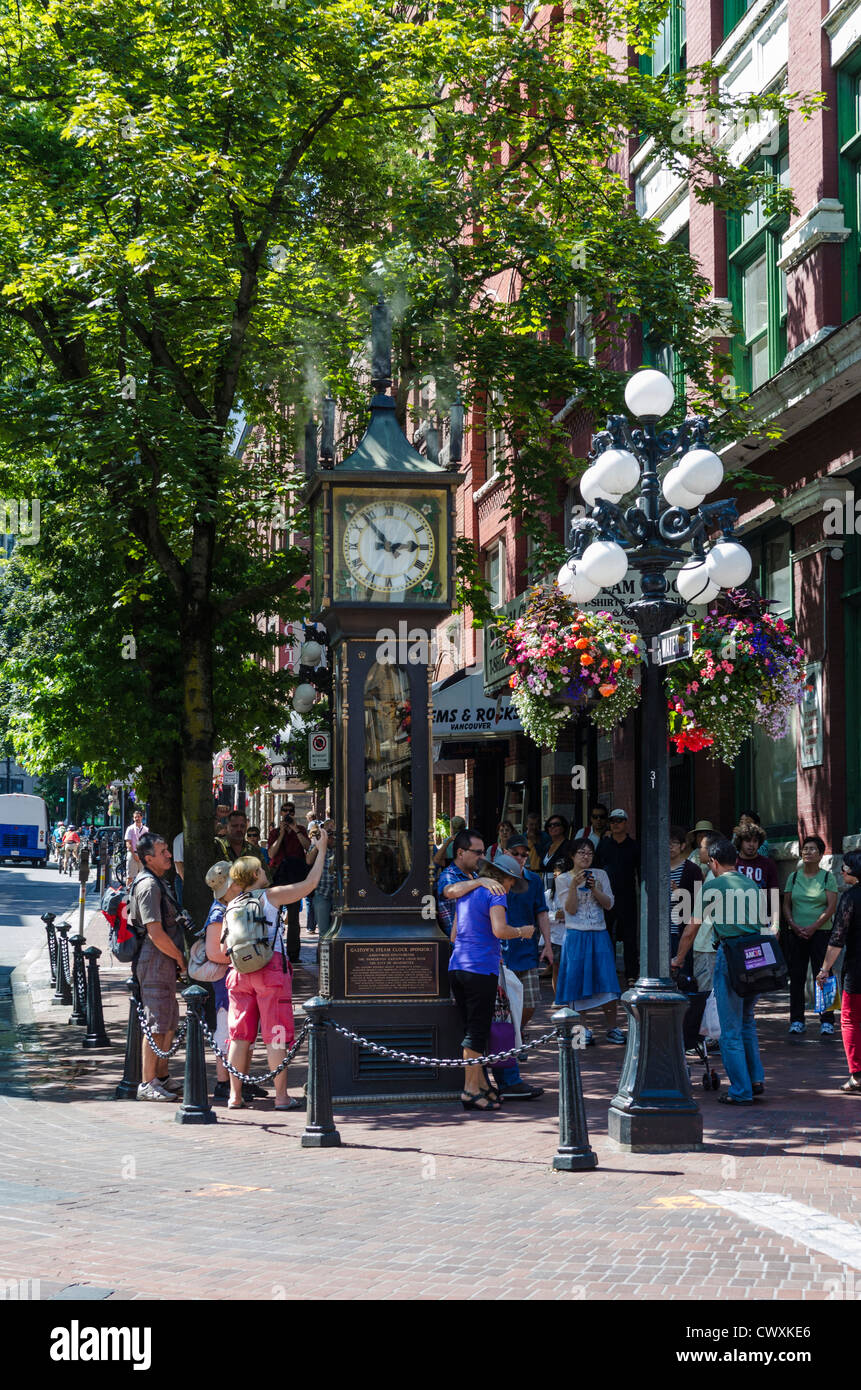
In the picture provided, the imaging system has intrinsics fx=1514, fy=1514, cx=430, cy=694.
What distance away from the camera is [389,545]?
11664 millimetres

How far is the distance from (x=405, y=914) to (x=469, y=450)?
23.7 metres

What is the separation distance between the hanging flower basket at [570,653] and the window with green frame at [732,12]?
11.5m

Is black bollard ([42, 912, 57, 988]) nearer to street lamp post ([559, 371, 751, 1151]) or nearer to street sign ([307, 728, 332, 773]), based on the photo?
street sign ([307, 728, 332, 773])

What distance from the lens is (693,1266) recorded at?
20.7ft

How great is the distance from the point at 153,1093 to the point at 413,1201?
4.35 m

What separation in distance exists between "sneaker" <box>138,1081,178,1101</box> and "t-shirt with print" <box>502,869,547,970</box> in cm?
303

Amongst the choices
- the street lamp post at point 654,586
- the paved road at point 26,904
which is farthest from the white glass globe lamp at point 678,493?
the paved road at point 26,904

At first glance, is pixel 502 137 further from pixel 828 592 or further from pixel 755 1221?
pixel 755 1221

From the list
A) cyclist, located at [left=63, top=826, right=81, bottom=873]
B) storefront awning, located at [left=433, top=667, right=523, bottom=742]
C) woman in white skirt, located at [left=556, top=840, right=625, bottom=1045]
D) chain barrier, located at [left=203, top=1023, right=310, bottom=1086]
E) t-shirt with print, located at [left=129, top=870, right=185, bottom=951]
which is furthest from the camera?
cyclist, located at [left=63, top=826, right=81, bottom=873]

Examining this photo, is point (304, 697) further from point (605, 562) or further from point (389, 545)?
point (605, 562)

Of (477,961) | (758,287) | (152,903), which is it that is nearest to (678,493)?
(477,961)

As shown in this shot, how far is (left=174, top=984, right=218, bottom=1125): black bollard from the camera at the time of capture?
10516 millimetres

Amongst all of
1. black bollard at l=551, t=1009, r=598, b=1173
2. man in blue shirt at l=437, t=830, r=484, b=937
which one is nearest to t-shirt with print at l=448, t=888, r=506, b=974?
man in blue shirt at l=437, t=830, r=484, b=937

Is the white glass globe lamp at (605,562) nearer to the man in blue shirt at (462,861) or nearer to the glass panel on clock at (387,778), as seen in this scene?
the man in blue shirt at (462,861)
